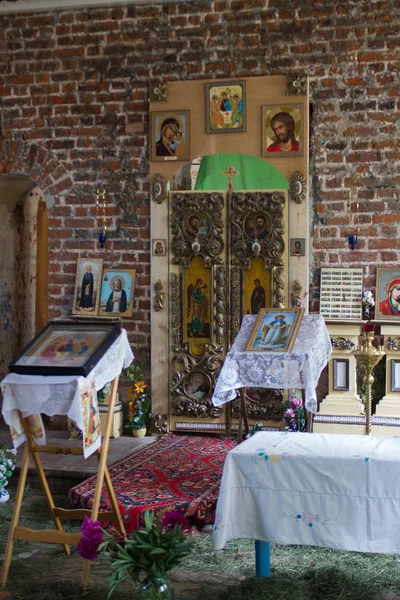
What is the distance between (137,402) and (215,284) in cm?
142

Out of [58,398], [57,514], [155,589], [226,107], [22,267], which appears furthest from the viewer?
[22,267]

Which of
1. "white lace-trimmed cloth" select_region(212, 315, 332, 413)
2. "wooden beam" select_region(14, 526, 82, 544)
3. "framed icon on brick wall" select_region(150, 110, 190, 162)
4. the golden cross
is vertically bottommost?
"wooden beam" select_region(14, 526, 82, 544)

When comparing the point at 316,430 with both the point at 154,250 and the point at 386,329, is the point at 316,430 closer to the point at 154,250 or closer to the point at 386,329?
the point at 386,329

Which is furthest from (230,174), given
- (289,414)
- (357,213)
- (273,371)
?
(273,371)

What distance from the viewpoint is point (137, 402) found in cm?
816

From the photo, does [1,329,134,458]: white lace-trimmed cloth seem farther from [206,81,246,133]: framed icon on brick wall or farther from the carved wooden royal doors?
[206,81,246,133]: framed icon on brick wall

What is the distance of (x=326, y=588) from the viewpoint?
448 centimetres

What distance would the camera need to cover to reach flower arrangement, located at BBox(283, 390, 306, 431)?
24.9 ft

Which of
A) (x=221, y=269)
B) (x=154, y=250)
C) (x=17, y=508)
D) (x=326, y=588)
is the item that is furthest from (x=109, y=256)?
(x=326, y=588)

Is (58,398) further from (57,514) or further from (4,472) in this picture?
(4,472)

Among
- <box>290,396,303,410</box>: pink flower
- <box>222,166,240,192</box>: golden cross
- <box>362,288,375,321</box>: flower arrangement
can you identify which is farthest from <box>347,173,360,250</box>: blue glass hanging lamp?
<box>290,396,303,410</box>: pink flower

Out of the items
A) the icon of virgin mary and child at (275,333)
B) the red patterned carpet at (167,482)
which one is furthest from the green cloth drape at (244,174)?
the red patterned carpet at (167,482)

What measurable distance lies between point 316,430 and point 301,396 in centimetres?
35

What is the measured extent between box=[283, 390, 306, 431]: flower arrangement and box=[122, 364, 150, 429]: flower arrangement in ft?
4.76
